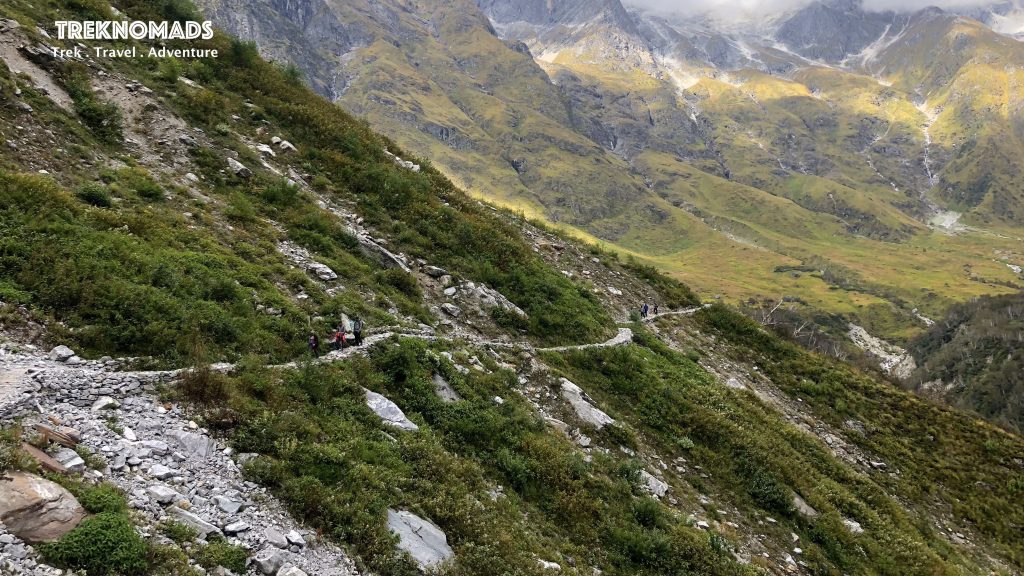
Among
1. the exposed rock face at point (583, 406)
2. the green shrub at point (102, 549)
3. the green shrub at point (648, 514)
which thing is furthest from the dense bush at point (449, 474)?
the green shrub at point (102, 549)

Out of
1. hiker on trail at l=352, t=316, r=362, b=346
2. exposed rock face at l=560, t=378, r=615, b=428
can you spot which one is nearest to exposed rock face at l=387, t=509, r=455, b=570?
hiker on trail at l=352, t=316, r=362, b=346

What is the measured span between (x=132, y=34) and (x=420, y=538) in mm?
33738

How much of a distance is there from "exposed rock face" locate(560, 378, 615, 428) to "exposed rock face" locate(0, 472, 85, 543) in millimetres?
15039

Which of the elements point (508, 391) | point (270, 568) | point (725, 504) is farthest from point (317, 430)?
point (725, 504)

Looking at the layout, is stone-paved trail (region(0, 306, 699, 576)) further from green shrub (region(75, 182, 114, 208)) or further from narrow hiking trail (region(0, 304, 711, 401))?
green shrub (region(75, 182, 114, 208))

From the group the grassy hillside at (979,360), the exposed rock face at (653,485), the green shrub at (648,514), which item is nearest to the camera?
the green shrub at (648,514)

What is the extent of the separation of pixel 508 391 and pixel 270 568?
1076 centimetres

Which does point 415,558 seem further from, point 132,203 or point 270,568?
point 132,203

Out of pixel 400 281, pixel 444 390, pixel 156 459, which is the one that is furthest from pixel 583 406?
pixel 156 459

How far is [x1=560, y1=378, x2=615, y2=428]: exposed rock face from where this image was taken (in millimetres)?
19031

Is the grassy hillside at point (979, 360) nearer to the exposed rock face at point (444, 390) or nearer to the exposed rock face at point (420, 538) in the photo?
the exposed rock face at point (444, 390)

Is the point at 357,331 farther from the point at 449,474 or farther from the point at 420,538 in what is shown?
the point at 420,538

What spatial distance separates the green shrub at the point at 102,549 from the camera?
666cm

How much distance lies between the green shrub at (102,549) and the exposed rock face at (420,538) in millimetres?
4354
